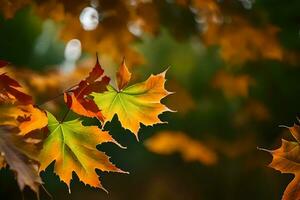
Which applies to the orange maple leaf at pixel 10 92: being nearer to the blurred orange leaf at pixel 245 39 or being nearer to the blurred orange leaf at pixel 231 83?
the blurred orange leaf at pixel 245 39

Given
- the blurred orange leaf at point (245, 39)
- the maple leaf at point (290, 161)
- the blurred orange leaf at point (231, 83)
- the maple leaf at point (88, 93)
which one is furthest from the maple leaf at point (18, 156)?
the blurred orange leaf at point (231, 83)

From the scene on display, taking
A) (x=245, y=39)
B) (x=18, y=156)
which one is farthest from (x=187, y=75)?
(x=18, y=156)

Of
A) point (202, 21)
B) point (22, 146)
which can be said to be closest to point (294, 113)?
point (202, 21)

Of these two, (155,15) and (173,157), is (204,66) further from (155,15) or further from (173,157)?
(155,15)

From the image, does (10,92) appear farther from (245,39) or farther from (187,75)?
(187,75)

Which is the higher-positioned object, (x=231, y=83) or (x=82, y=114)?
(x=231, y=83)

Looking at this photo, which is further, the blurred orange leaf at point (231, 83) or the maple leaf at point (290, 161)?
the blurred orange leaf at point (231, 83)

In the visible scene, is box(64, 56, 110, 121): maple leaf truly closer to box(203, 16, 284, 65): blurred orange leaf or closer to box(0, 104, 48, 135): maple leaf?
box(0, 104, 48, 135): maple leaf
